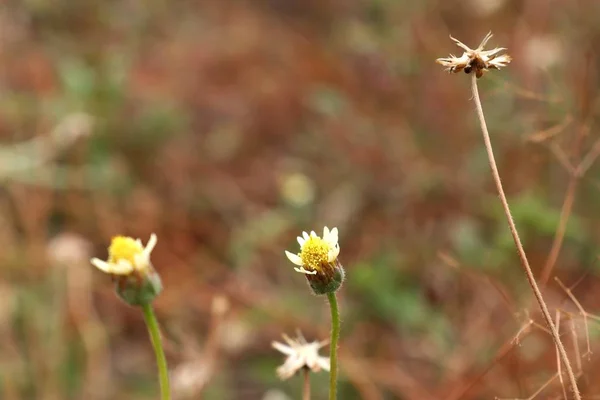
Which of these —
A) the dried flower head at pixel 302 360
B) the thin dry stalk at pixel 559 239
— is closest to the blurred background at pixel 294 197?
the thin dry stalk at pixel 559 239

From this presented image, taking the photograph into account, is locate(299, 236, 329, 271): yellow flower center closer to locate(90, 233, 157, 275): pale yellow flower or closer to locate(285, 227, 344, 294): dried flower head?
locate(285, 227, 344, 294): dried flower head

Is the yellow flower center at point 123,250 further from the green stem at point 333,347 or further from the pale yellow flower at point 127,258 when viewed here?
the green stem at point 333,347

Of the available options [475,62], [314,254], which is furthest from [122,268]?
[475,62]

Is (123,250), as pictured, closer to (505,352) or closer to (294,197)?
(505,352)

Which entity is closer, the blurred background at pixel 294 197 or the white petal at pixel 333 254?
the white petal at pixel 333 254

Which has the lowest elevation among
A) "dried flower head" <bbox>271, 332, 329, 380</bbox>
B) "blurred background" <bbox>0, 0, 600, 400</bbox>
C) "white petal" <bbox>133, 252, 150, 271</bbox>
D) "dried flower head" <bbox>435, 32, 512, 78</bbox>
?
"dried flower head" <bbox>271, 332, 329, 380</bbox>

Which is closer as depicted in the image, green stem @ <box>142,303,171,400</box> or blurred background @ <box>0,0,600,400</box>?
green stem @ <box>142,303,171,400</box>

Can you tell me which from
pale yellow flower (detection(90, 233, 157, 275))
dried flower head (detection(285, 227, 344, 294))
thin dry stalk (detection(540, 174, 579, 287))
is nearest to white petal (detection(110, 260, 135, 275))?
pale yellow flower (detection(90, 233, 157, 275))
